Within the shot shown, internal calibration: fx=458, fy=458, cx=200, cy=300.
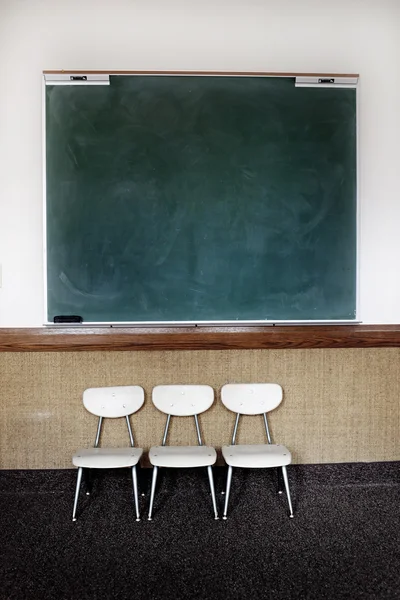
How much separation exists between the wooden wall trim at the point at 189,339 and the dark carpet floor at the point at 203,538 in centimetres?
83

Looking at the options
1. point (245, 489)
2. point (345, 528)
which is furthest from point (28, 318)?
point (345, 528)

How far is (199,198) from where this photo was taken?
2.93 metres

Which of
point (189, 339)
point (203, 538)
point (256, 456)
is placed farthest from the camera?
point (189, 339)

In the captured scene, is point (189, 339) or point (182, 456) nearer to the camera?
point (182, 456)

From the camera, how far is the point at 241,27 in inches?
116

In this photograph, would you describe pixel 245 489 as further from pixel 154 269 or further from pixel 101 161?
pixel 101 161

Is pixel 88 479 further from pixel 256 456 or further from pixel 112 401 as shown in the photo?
pixel 256 456

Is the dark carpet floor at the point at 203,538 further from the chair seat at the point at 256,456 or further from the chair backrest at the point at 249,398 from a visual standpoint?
the chair backrest at the point at 249,398

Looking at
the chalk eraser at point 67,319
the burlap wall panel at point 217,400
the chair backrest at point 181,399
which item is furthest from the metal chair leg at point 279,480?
the chalk eraser at point 67,319

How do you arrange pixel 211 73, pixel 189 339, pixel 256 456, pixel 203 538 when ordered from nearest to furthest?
pixel 203 538, pixel 256 456, pixel 189 339, pixel 211 73

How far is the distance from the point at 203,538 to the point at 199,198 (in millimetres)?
1967

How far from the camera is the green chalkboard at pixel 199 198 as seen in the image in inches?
114

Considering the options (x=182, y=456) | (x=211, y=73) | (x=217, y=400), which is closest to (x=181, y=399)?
(x=217, y=400)

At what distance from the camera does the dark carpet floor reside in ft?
6.64
